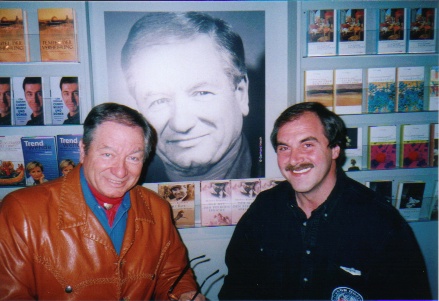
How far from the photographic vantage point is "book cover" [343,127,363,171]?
87.2 inches

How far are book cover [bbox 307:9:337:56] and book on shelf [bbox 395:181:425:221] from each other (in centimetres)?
119

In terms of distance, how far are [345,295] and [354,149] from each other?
1103mm

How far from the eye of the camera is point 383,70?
2.13 meters

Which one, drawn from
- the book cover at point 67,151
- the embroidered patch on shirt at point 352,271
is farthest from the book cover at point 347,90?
the book cover at point 67,151

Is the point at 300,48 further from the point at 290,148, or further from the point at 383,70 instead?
the point at 290,148

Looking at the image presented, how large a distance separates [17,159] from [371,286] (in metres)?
2.27

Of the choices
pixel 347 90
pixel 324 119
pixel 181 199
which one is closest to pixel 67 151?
pixel 181 199

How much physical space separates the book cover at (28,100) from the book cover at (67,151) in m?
0.18

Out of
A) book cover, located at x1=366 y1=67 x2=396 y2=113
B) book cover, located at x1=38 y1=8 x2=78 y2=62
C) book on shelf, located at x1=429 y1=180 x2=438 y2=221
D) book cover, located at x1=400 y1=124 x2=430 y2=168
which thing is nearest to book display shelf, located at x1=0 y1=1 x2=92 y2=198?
book cover, located at x1=38 y1=8 x2=78 y2=62

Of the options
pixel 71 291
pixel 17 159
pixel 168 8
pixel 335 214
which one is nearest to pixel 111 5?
pixel 168 8

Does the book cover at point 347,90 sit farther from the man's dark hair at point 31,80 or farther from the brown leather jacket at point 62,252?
the man's dark hair at point 31,80

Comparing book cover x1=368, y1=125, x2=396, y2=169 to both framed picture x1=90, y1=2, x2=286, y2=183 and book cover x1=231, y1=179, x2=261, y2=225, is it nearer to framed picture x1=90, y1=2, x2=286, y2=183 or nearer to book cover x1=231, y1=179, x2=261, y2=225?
framed picture x1=90, y1=2, x2=286, y2=183

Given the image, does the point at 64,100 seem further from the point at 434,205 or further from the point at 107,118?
the point at 434,205

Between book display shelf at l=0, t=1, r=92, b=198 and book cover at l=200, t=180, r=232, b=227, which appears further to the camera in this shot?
book cover at l=200, t=180, r=232, b=227
